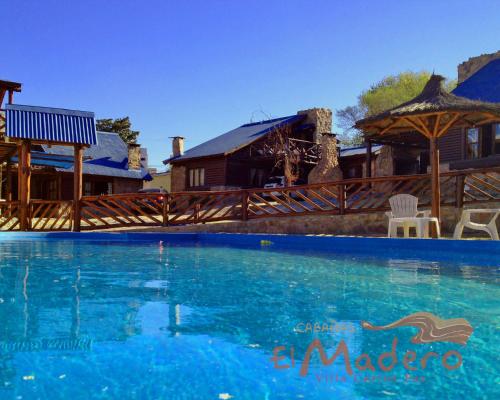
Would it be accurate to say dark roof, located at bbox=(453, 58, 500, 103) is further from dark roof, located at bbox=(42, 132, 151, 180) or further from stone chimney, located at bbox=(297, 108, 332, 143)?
dark roof, located at bbox=(42, 132, 151, 180)

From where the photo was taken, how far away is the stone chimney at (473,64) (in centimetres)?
1930

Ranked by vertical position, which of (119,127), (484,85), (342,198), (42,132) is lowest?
(342,198)

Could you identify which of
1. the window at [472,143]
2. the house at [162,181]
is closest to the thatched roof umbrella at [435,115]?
the window at [472,143]

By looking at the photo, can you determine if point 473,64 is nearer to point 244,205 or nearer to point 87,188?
point 244,205

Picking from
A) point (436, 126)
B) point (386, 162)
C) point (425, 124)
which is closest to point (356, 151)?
point (386, 162)

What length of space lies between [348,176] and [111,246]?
730 inches

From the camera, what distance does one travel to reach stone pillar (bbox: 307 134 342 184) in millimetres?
23016

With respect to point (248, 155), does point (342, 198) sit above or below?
below

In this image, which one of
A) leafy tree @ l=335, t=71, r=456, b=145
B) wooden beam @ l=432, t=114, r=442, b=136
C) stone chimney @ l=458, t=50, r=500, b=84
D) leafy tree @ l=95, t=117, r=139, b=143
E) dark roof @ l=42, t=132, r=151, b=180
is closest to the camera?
wooden beam @ l=432, t=114, r=442, b=136

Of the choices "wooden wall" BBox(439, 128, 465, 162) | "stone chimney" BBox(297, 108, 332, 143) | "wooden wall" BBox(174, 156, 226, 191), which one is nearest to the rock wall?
"wooden wall" BBox(439, 128, 465, 162)

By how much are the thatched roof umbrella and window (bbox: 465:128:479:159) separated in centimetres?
653

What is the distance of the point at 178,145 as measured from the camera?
27.1m

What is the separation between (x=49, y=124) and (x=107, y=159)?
12872 mm

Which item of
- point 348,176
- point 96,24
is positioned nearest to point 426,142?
point 348,176
